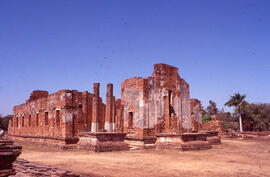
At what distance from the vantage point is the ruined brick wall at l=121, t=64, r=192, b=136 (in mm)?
15141

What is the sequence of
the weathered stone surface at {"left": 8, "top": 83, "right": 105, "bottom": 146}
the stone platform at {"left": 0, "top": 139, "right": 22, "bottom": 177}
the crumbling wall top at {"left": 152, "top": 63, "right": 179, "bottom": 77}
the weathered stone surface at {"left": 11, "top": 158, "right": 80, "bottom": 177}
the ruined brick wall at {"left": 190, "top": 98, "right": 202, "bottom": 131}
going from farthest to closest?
the ruined brick wall at {"left": 190, "top": 98, "right": 202, "bottom": 131}
the crumbling wall top at {"left": 152, "top": 63, "right": 179, "bottom": 77}
the weathered stone surface at {"left": 8, "top": 83, "right": 105, "bottom": 146}
the weathered stone surface at {"left": 11, "top": 158, "right": 80, "bottom": 177}
the stone platform at {"left": 0, "top": 139, "right": 22, "bottom": 177}

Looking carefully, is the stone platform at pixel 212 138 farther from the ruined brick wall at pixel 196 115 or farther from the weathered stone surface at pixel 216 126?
the weathered stone surface at pixel 216 126

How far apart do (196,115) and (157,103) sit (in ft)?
22.7

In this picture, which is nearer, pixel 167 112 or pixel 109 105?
pixel 167 112

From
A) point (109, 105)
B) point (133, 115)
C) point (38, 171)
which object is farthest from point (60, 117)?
point (38, 171)

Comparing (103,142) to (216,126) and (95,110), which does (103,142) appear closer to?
(95,110)

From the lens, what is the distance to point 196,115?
21.2m

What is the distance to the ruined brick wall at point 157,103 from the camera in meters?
15.1

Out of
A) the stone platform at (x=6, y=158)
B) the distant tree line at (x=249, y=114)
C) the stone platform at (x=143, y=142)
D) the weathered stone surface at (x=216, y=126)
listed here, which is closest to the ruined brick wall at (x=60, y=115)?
the stone platform at (x=143, y=142)

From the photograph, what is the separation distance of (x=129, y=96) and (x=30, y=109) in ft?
35.5

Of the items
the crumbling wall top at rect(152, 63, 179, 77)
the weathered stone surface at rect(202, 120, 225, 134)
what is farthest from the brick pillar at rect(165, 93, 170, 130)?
the weathered stone surface at rect(202, 120, 225, 134)

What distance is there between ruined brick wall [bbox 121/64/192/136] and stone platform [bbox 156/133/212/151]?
1.31 metres

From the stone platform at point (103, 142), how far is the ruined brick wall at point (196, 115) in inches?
349

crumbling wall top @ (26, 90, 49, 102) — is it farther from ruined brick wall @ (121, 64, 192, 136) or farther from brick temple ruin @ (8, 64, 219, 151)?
ruined brick wall @ (121, 64, 192, 136)
